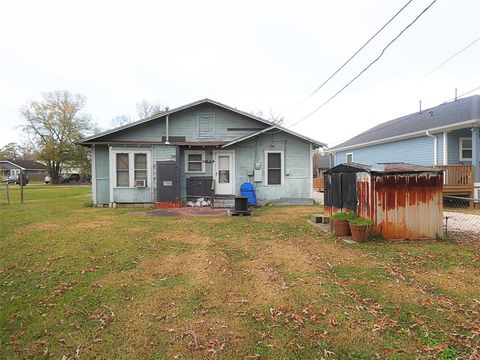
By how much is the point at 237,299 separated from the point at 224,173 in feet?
33.1

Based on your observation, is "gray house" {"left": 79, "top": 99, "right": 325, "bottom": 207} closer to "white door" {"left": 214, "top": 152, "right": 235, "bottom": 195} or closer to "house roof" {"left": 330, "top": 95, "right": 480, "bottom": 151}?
"white door" {"left": 214, "top": 152, "right": 235, "bottom": 195}

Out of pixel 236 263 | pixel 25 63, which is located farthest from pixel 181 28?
pixel 236 263

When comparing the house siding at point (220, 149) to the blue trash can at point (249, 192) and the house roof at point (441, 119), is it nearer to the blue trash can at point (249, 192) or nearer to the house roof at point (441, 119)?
the blue trash can at point (249, 192)

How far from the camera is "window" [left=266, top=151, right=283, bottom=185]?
43.9ft

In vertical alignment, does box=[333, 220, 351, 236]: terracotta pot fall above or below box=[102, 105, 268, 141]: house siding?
below

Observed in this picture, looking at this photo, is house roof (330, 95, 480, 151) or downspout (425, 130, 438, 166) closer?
house roof (330, 95, 480, 151)

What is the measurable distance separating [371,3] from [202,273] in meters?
7.77

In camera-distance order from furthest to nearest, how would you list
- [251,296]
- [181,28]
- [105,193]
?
[105,193], [181,28], [251,296]

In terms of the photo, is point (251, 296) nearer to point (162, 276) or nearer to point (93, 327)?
point (162, 276)

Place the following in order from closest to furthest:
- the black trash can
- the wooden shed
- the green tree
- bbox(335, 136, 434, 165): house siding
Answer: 1. the wooden shed
2. the black trash can
3. bbox(335, 136, 434, 165): house siding
4. the green tree

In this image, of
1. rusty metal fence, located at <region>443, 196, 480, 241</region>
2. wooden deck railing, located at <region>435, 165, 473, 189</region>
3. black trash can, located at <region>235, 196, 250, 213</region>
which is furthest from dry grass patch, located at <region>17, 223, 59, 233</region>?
wooden deck railing, located at <region>435, 165, 473, 189</region>

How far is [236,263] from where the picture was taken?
4.76 meters

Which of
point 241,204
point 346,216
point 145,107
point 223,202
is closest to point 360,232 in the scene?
point 346,216

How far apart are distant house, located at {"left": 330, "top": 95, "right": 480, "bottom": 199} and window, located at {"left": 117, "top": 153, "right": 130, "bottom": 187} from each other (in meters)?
13.2
